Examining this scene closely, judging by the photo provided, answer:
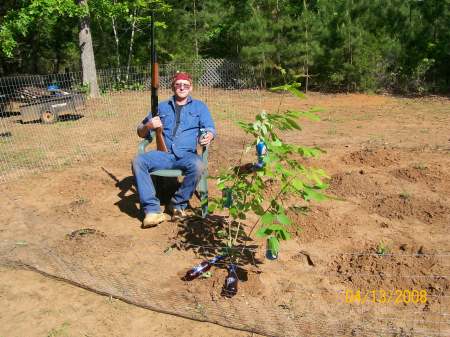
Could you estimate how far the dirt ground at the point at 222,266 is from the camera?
289 cm

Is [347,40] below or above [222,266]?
above

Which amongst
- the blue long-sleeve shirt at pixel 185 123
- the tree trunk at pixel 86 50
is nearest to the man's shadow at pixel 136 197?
the blue long-sleeve shirt at pixel 185 123

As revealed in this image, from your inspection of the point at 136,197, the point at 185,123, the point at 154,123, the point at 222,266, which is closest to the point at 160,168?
the point at 154,123

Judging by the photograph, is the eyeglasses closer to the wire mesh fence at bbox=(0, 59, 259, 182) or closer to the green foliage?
the green foliage

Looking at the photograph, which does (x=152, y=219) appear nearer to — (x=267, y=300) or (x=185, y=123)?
(x=185, y=123)

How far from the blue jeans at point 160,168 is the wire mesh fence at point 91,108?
9.13 ft

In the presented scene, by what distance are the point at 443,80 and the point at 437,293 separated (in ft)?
36.4

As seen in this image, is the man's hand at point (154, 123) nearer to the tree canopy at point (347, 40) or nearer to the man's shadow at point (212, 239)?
the man's shadow at point (212, 239)

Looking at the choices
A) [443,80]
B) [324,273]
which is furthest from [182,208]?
[443,80]

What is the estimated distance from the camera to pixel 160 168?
434 centimetres

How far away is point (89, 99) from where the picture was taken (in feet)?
33.1

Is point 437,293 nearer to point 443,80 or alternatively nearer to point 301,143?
point 301,143
